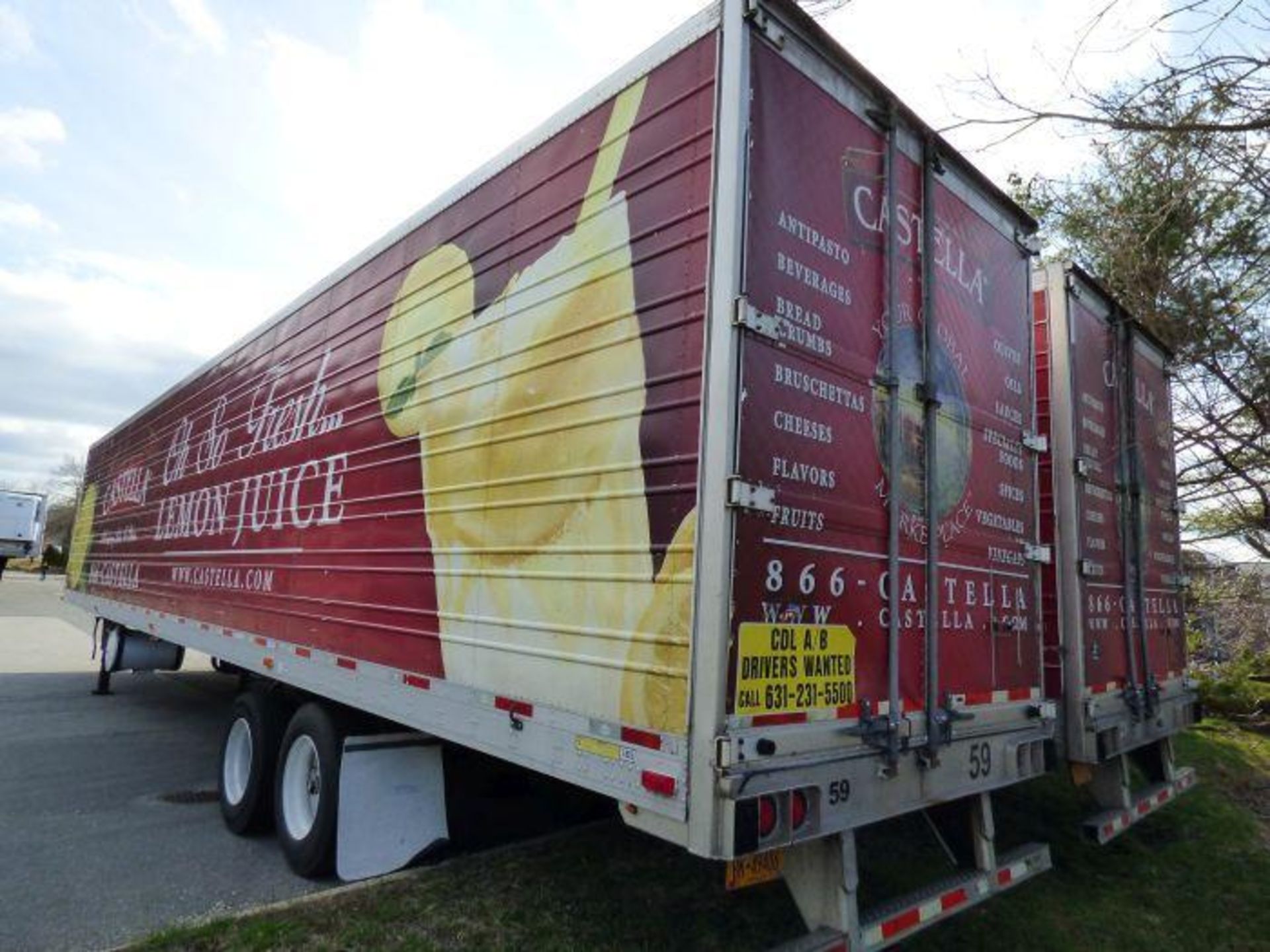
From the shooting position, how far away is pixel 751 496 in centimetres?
246

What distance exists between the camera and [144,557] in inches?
340

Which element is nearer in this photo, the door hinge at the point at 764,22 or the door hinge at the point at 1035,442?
the door hinge at the point at 764,22

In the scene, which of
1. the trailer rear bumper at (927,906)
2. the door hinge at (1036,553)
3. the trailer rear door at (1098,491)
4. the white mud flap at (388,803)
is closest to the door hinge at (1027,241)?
the trailer rear door at (1098,491)

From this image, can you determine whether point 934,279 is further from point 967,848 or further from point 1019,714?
point 967,848

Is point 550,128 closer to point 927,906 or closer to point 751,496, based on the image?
point 751,496

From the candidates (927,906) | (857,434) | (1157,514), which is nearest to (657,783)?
(927,906)

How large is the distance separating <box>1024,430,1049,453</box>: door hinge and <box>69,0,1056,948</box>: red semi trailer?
2 cm

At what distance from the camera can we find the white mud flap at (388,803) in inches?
158

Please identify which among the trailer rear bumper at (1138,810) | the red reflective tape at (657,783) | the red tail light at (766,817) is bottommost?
the trailer rear bumper at (1138,810)

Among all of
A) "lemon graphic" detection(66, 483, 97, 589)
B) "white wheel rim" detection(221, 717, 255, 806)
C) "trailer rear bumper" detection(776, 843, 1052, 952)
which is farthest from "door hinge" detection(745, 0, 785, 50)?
"lemon graphic" detection(66, 483, 97, 589)

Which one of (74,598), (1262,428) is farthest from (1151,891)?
(74,598)

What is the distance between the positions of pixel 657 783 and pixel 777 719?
399 mm

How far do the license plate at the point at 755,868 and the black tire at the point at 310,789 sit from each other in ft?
7.84

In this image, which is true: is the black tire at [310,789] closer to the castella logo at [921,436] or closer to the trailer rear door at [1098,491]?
the castella logo at [921,436]
